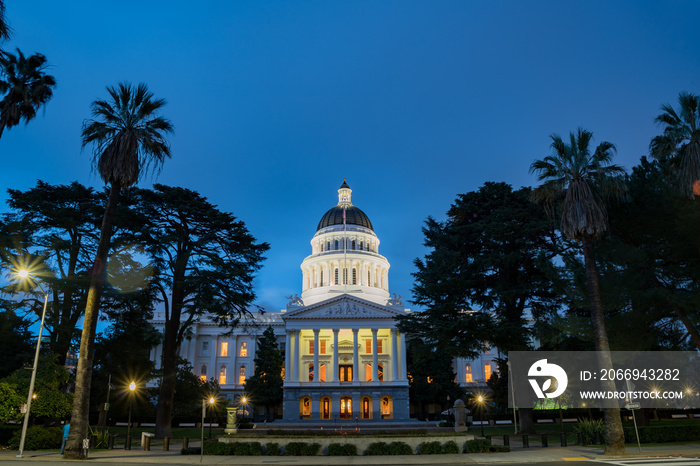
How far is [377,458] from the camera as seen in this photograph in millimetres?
22938

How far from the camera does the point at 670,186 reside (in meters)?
24.3

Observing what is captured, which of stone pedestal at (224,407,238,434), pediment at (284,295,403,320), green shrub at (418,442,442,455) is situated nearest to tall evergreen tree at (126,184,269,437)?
stone pedestal at (224,407,238,434)

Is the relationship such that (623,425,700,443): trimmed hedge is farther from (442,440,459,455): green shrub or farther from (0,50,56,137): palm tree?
(0,50,56,137): palm tree

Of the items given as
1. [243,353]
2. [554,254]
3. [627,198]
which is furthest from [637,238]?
[243,353]

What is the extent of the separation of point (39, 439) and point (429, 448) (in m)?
18.8

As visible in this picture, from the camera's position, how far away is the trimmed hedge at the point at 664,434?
25891mm

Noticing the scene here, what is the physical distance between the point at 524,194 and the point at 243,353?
201ft

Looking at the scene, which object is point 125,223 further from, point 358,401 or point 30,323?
point 358,401

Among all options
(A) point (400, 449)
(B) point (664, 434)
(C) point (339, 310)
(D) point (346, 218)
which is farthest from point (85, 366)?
(D) point (346, 218)

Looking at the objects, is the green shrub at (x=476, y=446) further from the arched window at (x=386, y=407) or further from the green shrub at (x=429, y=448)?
the arched window at (x=386, y=407)

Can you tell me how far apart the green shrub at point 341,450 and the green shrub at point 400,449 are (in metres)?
1.72

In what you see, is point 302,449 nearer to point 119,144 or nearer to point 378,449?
point 378,449

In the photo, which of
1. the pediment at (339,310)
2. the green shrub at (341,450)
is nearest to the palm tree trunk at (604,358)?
the green shrub at (341,450)

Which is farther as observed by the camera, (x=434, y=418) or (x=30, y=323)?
(x=434, y=418)
